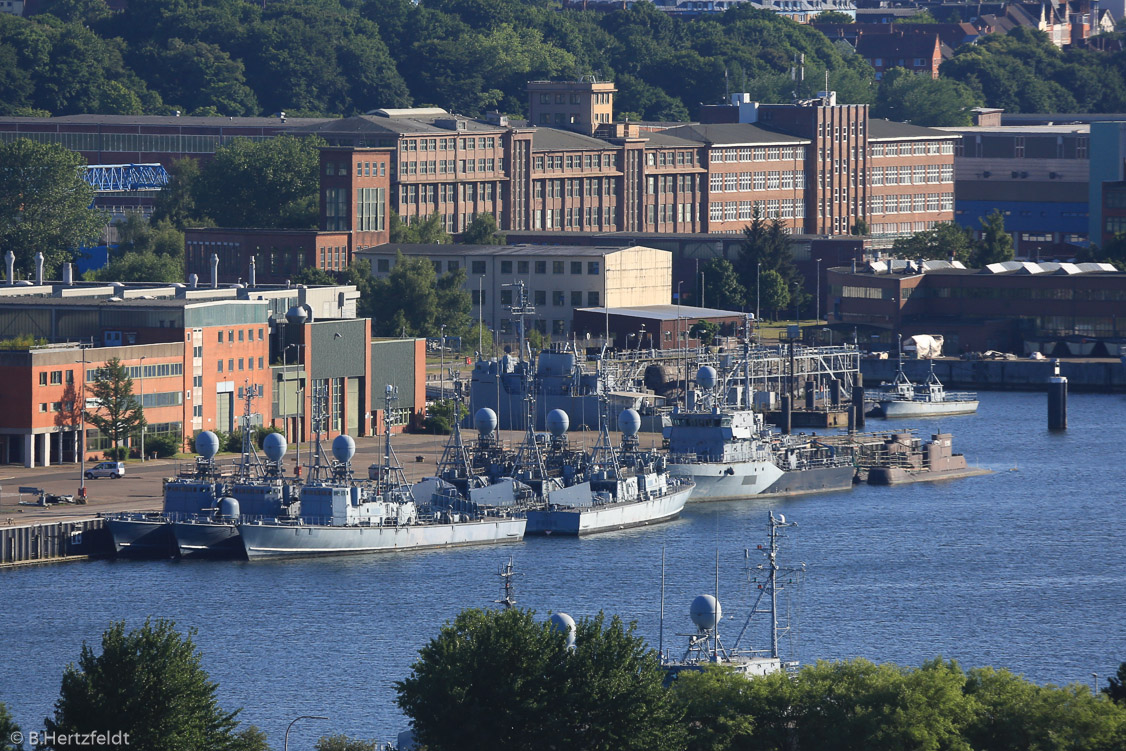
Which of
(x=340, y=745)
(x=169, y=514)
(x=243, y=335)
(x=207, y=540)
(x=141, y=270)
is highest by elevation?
(x=141, y=270)

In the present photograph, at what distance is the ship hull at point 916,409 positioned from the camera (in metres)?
143

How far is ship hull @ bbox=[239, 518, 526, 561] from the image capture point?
91.0 metres

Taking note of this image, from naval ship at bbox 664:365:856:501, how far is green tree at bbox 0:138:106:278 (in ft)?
214

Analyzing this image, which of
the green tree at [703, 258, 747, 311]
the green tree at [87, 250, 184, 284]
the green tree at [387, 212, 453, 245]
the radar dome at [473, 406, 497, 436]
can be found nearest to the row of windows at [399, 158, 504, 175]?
the green tree at [387, 212, 453, 245]

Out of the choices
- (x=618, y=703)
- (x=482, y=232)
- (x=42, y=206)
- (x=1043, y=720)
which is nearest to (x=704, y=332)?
(x=482, y=232)

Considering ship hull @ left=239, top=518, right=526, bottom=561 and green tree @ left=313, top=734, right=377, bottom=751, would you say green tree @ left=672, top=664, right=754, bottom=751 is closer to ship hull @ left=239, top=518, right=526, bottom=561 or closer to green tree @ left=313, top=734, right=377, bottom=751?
green tree @ left=313, top=734, right=377, bottom=751

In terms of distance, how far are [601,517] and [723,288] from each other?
3042 inches

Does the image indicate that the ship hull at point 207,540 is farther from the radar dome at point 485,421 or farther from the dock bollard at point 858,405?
the dock bollard at point 858,405

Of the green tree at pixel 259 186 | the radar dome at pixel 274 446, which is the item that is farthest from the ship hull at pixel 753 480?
the green tree at pixel 259 186

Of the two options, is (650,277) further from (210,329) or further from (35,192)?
(210,329)

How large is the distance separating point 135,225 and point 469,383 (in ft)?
A: 161

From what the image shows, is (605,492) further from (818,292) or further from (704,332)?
(818,292)

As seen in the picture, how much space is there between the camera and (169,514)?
91938 mm

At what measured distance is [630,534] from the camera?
9931 cm
